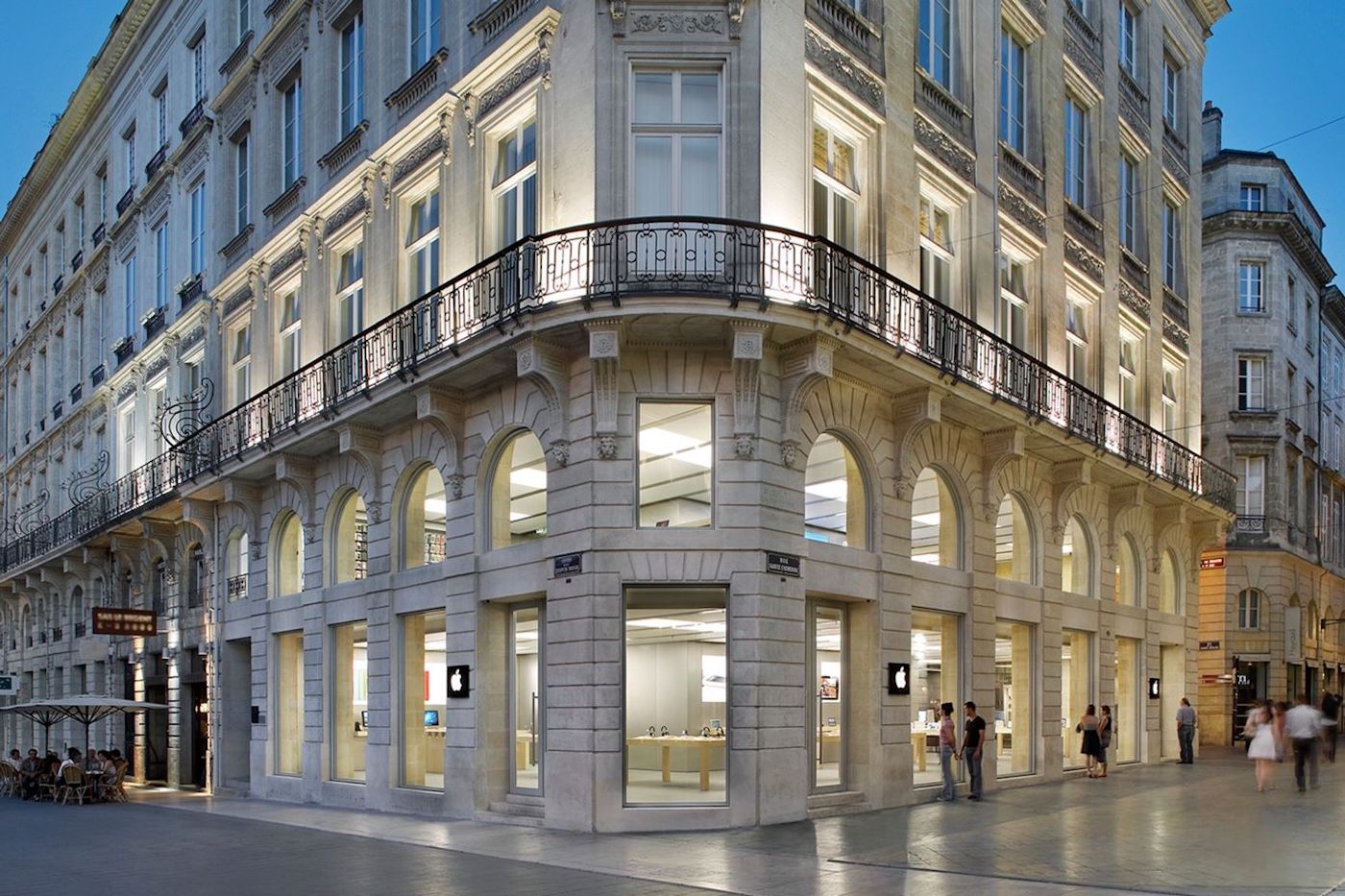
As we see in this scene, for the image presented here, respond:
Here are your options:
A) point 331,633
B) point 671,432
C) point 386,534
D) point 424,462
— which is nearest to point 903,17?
point 671,432

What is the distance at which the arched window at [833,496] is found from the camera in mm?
19609

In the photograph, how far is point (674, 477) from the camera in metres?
18.2

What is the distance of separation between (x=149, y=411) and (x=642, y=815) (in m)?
23.3

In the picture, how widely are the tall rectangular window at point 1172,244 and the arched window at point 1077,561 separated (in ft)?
31.1

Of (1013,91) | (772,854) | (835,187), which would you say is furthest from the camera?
(1013,91)

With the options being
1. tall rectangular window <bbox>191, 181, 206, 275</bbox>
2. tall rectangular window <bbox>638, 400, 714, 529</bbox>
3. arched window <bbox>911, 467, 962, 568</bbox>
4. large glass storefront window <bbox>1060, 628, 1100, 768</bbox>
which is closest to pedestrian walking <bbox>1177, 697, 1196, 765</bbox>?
large glass storefront window <bbox>1060, 628, 1100, 768</bbox>

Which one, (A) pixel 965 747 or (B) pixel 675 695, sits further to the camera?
(A) pixel 965 747

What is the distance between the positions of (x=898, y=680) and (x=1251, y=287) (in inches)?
1315

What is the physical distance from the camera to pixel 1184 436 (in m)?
33.7

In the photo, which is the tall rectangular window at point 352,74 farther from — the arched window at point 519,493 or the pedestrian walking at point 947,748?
the pedestrian walking at point 947,748

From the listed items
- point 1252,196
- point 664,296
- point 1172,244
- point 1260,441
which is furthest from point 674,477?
point 1252,196

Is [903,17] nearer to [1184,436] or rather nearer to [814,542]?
[814,542]

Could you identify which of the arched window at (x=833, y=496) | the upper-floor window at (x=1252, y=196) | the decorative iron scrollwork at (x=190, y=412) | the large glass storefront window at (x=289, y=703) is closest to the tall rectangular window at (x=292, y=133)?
the decorative iron scrollwork at (x=190, y=412)

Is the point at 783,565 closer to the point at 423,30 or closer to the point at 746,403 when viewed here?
the point at 746,403
